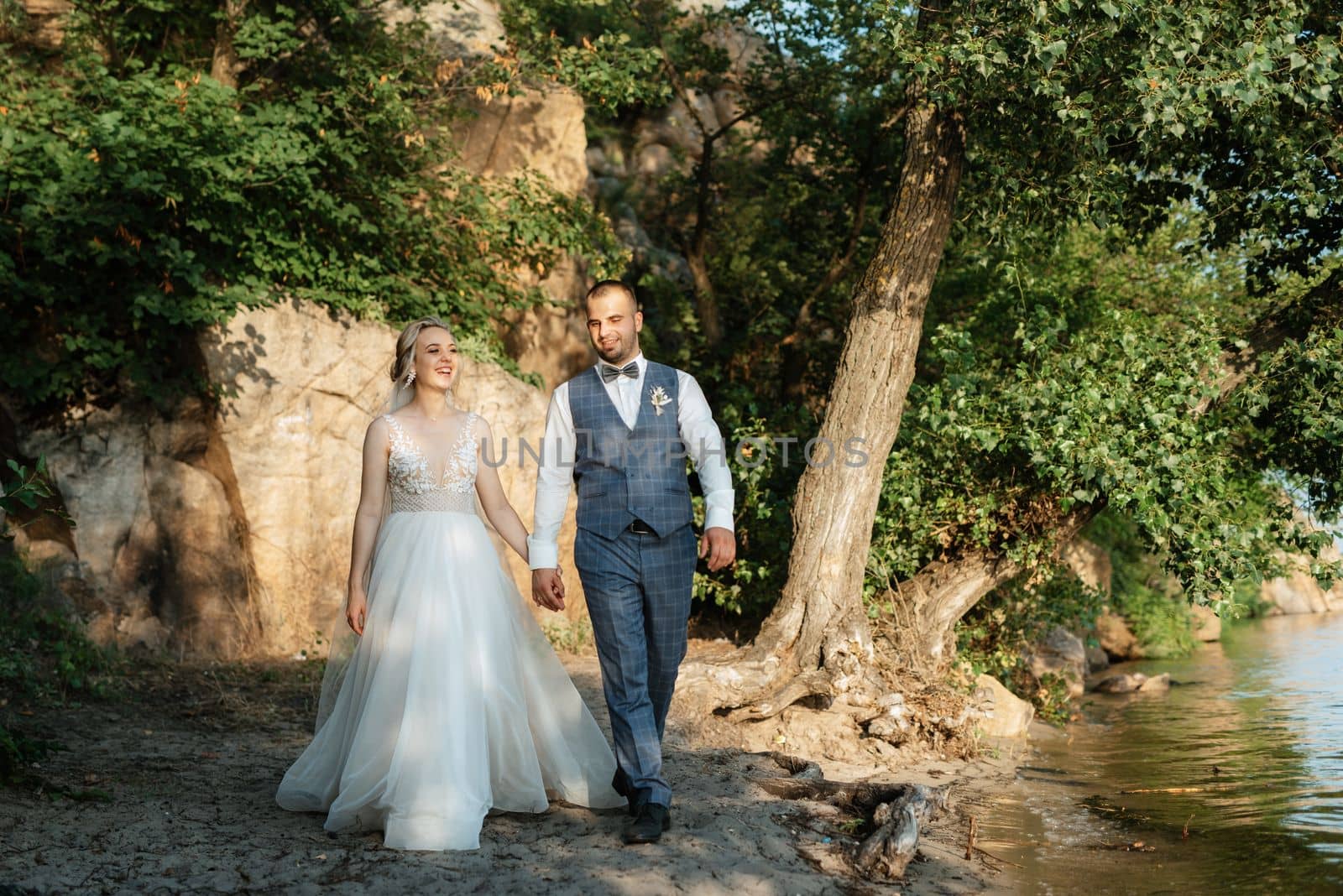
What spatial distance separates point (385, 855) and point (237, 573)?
5.71m

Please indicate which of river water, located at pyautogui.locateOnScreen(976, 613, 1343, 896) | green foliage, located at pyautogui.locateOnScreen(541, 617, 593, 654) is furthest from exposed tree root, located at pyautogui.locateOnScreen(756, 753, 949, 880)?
green foliage, located at pyautogui.locateOnScreen(541, 617, 593, 654)

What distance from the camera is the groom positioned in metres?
4.55

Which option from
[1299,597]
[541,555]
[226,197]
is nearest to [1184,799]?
[541,555]

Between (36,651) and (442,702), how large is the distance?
16.4 feet

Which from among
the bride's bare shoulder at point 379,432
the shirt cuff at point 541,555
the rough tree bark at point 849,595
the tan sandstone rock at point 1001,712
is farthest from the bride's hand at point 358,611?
the tan sandstone rock at point 1001,712

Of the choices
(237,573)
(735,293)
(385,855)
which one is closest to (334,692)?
(385,855)

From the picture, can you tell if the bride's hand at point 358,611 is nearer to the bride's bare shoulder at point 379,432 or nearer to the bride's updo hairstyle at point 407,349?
the bride's bare shoulder at point 379,432

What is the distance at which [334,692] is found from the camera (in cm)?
511

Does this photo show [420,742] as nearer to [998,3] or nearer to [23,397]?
[998,3]

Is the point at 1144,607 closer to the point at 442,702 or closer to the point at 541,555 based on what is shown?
the point at 541,555

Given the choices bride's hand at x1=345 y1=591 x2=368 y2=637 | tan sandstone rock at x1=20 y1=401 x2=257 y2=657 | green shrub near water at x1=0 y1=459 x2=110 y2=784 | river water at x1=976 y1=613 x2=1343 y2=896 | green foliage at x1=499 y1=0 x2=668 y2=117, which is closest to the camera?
bride's hand at x1=345 y1=591 x2=368 y2=637

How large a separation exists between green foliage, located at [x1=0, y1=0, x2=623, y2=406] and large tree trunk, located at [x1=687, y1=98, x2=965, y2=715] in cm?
377

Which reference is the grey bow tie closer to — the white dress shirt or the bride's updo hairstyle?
the white dress shirt

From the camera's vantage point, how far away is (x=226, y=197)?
8648 mm
